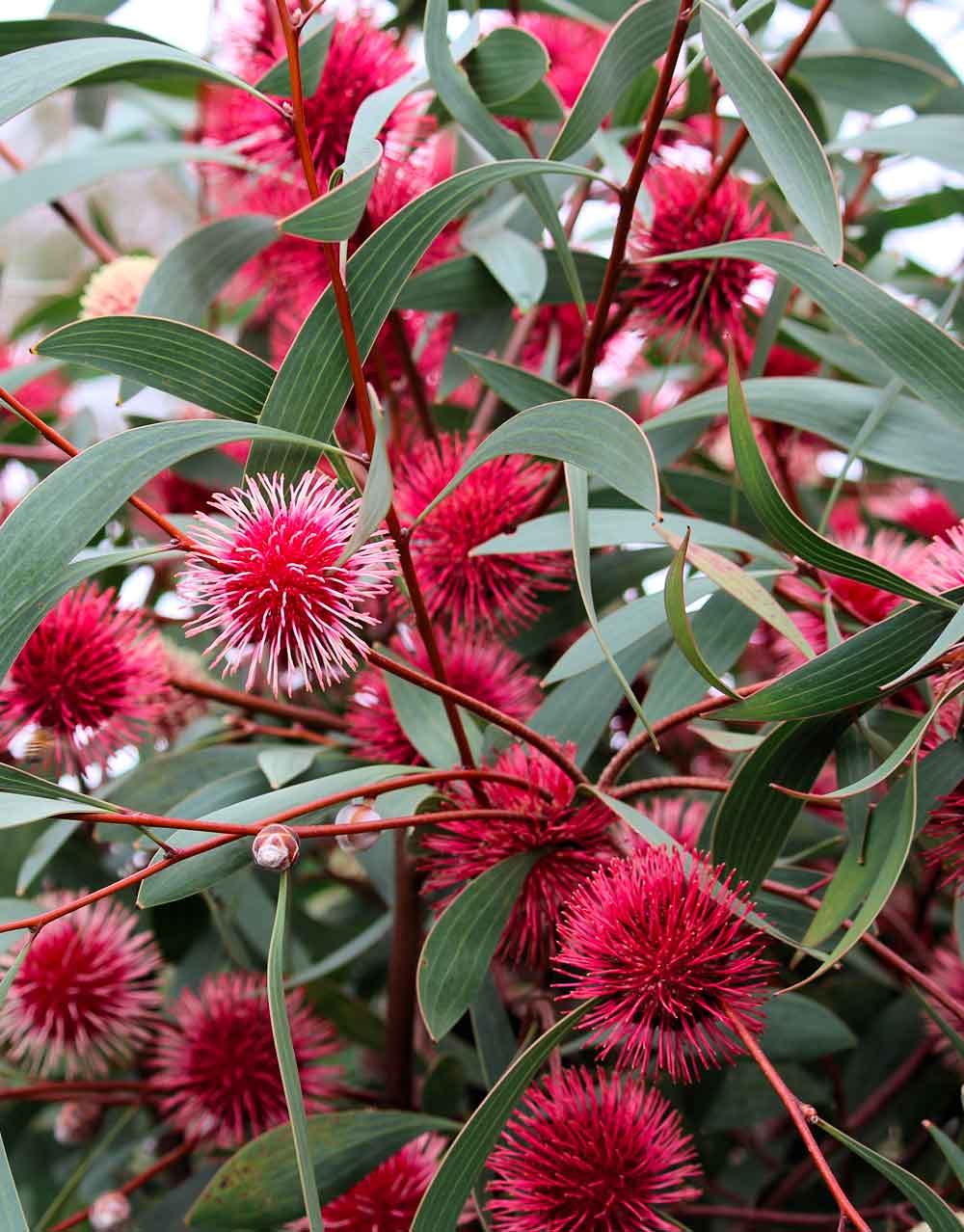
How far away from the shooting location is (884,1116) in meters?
0.85

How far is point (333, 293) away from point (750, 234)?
348 millimetres

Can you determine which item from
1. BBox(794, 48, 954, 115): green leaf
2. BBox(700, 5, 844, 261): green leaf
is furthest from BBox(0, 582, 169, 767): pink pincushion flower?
BBox(794, 48, 954, 115): green leaf

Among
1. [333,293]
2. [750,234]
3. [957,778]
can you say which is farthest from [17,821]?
[750,234]

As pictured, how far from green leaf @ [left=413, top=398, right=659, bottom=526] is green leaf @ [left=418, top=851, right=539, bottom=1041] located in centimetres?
20

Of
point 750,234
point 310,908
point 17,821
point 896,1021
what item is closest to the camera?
point 17,821

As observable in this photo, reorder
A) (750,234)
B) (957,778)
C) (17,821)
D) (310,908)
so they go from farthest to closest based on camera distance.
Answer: (310,908) < (750,234) < (957,778) < (17,821)

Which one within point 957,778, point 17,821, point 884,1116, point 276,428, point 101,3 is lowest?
point 884,1116

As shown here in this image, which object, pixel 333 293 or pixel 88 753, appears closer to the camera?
pixel 333 293

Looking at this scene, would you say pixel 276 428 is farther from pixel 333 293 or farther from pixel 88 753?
pixel 88 753

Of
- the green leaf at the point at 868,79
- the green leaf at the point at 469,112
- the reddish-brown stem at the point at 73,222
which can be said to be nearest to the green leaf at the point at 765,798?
the green leaf at the point at 469,112

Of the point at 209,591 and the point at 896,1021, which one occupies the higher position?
the point at 209,591

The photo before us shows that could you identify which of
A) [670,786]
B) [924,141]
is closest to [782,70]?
[924,141]

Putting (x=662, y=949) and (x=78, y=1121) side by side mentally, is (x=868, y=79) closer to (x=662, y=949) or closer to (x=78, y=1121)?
(x=662, y=949)

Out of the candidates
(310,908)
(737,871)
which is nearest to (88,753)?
(737,871)
